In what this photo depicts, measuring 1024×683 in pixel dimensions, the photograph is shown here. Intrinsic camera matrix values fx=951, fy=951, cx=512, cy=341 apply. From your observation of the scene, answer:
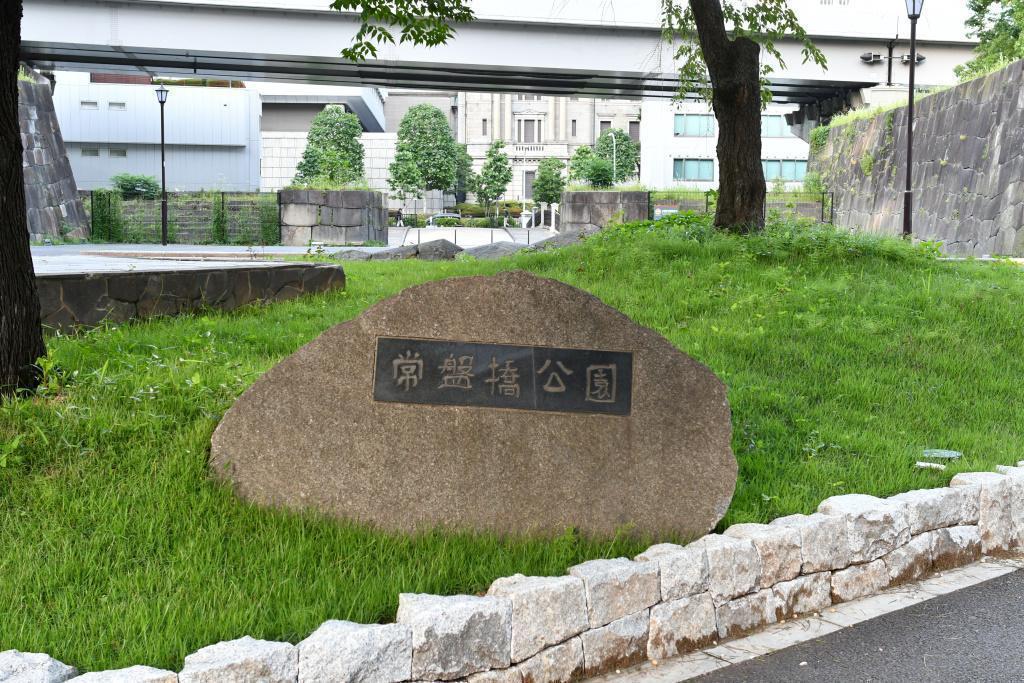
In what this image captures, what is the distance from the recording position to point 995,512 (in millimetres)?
5938

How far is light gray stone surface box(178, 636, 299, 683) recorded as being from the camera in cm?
338

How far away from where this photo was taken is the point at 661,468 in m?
5.17

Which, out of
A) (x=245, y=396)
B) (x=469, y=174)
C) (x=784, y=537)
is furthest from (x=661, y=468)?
(x=469, y=174)

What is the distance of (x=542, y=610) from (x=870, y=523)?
220 cm

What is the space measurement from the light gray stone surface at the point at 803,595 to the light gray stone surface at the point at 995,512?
145cm

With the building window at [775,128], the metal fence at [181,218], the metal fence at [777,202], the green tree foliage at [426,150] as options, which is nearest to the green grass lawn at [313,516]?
the metal fence at [181,218]

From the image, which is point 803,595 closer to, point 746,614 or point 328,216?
point 746,614

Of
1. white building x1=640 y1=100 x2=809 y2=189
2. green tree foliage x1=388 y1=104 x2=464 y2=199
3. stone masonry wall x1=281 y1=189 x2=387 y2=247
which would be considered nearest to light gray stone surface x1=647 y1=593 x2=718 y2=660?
stone masonry wall x1=281 y1=189 x2=387 y2=247

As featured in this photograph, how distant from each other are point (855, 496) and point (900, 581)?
53cm

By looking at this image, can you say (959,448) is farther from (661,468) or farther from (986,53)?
(986,53)

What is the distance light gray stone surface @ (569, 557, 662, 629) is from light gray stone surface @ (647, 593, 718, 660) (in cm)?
10

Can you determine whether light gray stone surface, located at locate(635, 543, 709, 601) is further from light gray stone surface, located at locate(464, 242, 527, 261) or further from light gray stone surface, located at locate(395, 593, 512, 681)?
light gray stone surface, located at locate(464, 242, 527, 261)

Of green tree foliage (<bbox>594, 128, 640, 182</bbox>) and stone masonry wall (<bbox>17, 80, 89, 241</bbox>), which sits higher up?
green tree foliage (<bbox>594, 128, 640, 182</bbox>)

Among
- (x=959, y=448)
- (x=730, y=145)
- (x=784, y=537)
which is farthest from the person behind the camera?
(x=730, y=145)
